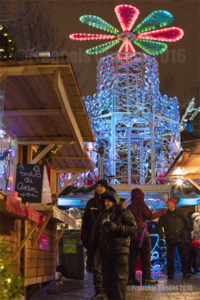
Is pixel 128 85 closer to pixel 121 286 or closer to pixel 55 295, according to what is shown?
pixel 55 295

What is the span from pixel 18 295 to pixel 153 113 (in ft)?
66.9

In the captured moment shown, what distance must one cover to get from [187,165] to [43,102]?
5885mm

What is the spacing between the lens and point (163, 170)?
2550cm

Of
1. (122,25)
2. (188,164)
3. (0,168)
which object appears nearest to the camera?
(0,168)

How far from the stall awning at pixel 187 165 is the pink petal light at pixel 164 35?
13.7 m

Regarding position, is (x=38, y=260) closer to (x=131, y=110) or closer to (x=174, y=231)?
(x=174, y=231)

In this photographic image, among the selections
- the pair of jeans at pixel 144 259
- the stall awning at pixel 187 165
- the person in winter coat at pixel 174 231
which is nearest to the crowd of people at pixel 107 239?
the pair of jeans at pixel 144 259

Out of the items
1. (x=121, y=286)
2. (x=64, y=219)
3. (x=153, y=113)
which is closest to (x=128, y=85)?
(x=153, y=113)

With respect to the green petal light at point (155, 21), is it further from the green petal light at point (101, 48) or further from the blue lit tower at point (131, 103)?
the green petal light at point (101, 48)

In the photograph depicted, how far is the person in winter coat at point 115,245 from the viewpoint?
246 inches

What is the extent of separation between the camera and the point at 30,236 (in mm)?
8969

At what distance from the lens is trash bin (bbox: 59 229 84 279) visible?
37.1 feet

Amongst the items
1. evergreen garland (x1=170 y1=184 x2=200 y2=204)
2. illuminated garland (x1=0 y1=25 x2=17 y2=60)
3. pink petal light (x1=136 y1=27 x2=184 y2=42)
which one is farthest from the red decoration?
pink petal light (x1=136 y1=27 x2=184 y2=42)

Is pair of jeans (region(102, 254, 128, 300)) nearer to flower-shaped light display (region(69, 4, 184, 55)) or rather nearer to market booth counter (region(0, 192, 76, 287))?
market booth counter (region(0, 192, 76, 287))
